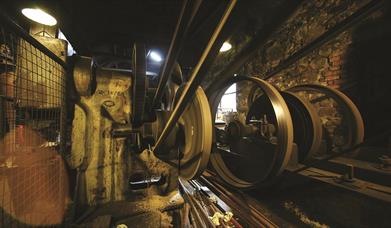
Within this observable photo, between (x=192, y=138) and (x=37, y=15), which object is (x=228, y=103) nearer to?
(x=192, y=138)

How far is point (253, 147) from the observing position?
1.97 m

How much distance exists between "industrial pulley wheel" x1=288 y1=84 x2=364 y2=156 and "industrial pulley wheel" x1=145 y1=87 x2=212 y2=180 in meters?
1.62

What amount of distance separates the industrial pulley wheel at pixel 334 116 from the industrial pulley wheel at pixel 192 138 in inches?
63.6

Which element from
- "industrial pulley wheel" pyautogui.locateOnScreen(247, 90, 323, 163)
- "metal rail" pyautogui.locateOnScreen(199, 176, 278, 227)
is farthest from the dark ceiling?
"metal rail" pyautogui.locateOnScreen(199, 176, 278, 227)

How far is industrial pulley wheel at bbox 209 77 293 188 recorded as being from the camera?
4.15 ft

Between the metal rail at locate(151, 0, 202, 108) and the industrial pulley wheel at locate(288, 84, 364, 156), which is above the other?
the metal rail at locate(151, 0, 202, 108)

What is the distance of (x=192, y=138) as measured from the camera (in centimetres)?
123

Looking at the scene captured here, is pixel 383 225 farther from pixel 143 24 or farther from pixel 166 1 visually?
pixel 143 24

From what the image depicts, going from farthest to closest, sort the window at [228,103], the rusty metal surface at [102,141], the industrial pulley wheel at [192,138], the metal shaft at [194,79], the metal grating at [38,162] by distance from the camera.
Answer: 1. the window at [228,103]
2. the rusty metal surface at [102,141]
3. the metal grating at [38,162]
4. the industrial pulley wheel at [192,138]
5. the metal shaft at [194,79]

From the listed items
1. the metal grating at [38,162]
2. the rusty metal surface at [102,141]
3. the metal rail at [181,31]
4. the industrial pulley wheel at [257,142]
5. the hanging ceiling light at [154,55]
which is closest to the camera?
the metal rail at [181,31]

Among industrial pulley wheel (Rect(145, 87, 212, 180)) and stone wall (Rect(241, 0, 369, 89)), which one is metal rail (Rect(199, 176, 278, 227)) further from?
stone wall (Rect(241, 0, 369, 89))

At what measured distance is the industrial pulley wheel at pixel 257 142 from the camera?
49.8 inches

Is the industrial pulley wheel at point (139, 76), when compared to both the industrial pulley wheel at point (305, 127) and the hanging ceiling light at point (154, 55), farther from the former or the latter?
the hanging ceiling light at point (154, 55)

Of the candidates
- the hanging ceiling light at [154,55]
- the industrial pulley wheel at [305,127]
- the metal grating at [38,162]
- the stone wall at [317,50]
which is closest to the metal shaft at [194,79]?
the metal grating at [38,162]
